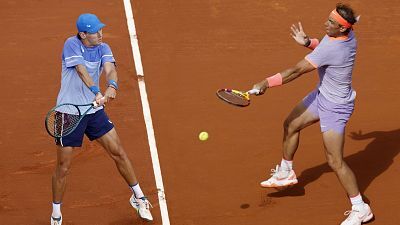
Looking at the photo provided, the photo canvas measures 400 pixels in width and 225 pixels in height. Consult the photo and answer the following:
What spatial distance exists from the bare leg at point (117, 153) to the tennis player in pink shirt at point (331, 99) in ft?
5.74

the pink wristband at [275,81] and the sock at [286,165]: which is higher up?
the pink wristband at [275,81]

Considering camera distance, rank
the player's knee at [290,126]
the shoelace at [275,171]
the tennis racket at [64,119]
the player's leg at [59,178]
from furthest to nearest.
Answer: the shoelace at [275,171], the player's knee at [290,126], the player's leg at [59,178], the tennis racket at [64,119]

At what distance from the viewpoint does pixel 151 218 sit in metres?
11.1

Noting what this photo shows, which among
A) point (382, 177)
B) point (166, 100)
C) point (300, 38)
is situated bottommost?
point (382, 177)

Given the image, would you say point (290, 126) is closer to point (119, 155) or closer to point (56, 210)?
point (119, 155)

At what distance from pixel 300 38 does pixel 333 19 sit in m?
0.50

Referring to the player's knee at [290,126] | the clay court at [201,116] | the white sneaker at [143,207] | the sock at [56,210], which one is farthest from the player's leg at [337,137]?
the sock at [56,210]

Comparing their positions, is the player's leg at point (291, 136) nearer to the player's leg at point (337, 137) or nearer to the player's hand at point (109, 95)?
the player's leg at point (337, 137)

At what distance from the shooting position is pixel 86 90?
10.4m

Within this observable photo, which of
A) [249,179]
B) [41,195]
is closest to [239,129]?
[249,179]

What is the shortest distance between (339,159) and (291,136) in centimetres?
75

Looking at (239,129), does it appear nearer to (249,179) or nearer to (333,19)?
(249,179)

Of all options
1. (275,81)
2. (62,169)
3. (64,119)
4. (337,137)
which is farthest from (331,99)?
(62,169)

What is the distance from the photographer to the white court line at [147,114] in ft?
37.3
